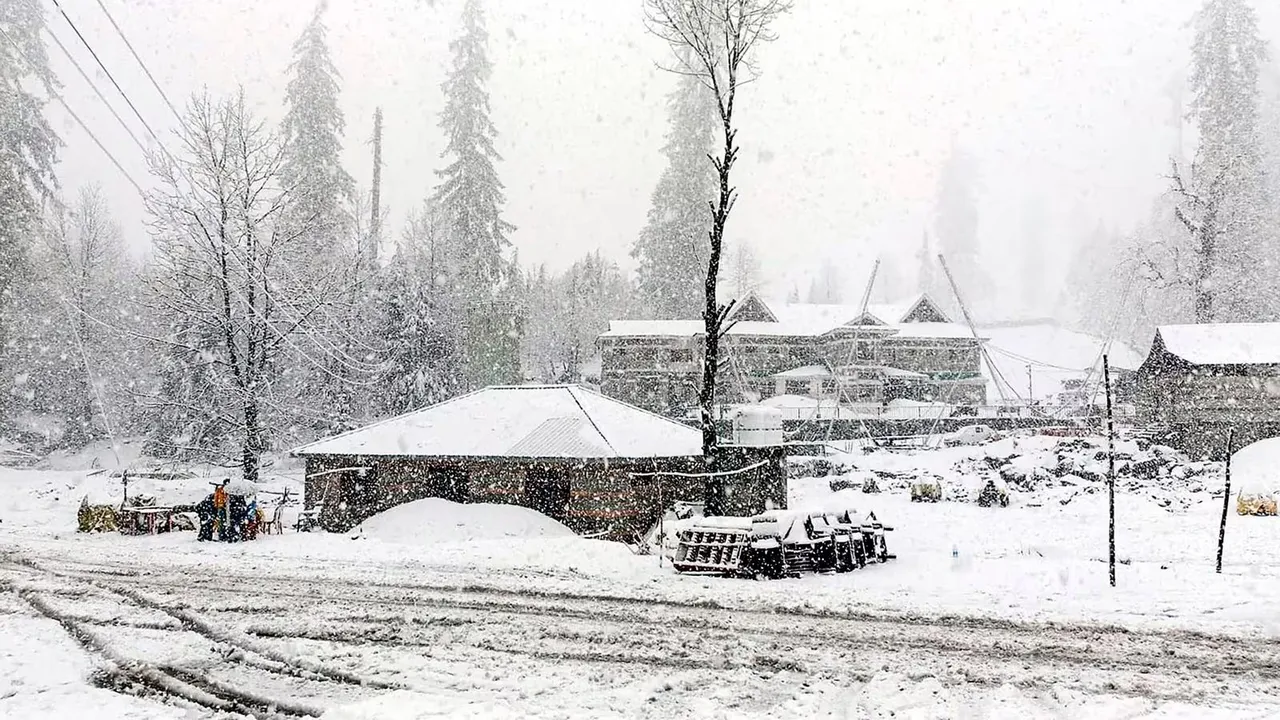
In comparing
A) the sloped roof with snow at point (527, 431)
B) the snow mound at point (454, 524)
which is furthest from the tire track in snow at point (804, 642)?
the sloped roof with snow at point (527, 431)

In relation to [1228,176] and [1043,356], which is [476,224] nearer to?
[1228,176]

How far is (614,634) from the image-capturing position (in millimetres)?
10062

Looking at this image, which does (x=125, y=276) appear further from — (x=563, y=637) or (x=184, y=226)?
(x=563, y=637)

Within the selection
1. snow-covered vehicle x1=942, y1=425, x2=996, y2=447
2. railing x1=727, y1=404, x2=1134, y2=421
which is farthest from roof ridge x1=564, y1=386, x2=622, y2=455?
snow-covered vehicle x1=942, y1=425, x2=996, y2=447

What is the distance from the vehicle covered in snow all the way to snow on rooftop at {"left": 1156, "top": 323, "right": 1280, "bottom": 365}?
28847 mm

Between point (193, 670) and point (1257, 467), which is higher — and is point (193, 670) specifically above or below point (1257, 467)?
below

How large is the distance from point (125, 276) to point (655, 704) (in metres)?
72.5

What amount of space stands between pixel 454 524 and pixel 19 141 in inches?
1199

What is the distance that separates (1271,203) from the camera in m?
50.7

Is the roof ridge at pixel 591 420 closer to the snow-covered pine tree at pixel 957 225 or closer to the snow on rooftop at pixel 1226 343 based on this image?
the snow on rooftop at pixel 1226 343

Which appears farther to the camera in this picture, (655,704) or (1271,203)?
(1271,203)

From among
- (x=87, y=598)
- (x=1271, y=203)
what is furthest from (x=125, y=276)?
(x=1271, y=203)

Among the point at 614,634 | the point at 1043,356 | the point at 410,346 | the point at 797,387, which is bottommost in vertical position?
the point at 614,634

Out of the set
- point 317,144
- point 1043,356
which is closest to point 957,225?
point 1043,356
